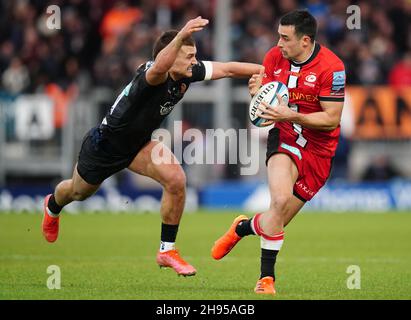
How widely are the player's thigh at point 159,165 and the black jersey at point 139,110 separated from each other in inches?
3.6

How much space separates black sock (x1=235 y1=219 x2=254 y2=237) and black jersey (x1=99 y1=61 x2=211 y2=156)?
120 cm

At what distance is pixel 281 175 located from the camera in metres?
8.85

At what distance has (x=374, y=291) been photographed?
8.91 metres

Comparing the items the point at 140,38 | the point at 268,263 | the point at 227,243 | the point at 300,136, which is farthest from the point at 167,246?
the point at 140,38

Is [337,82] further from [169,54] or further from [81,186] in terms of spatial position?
[81,186]

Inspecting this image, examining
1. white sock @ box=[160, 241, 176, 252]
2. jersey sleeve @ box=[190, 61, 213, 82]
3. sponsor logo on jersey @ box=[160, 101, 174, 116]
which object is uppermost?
jersey sleeve @ box=[190, 61, 213, 82]

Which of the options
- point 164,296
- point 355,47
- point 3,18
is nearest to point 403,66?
point 355,47

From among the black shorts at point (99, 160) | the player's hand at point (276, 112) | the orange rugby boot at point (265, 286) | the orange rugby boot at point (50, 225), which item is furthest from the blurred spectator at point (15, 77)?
the orange rugby boot at point (265, 286)

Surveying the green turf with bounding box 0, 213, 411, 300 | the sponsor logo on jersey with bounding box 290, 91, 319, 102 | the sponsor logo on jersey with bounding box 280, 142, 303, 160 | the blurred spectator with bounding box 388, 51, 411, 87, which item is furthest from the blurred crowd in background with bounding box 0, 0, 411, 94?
the sponsor logo on jersey with bounding box 280, 142, 303, 160

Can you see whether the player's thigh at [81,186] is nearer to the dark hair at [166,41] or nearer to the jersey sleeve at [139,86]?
the jersey sleeve at [139,86]

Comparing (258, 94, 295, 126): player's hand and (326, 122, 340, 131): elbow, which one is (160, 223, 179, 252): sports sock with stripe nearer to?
(258, 94, 295, 126): player's hand

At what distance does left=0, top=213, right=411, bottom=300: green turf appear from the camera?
8.89m

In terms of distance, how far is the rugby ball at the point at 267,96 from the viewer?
8891mm
